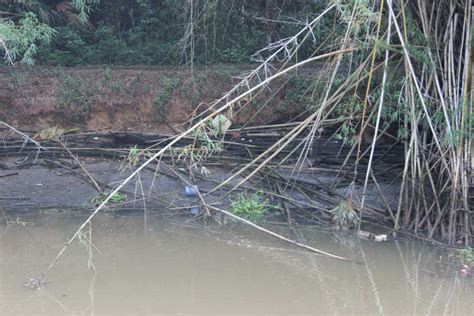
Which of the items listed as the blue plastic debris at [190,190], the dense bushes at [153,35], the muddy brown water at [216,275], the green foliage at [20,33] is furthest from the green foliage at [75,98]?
the muddy brown water at [216,275]

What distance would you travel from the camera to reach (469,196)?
24.2 ft

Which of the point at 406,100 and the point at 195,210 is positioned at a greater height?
the point at 406,100

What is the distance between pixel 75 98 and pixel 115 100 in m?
0.65

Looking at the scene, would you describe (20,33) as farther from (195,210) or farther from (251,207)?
(251,207)

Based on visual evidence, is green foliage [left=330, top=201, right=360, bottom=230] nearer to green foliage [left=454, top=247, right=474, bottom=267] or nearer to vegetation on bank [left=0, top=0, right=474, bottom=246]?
vegetation on bank [left=0, top=0, right=474, bottom=246]

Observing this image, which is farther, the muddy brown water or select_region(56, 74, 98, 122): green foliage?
select_region(56, 74, 98, 122): green foliage

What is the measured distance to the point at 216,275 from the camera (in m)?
6.18

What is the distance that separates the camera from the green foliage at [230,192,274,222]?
27.3ft

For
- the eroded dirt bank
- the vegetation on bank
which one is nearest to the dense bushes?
the eroded dirt bank

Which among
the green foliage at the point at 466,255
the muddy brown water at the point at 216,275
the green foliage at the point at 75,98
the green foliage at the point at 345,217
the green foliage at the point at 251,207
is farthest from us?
the green foliage at the point at 75,98

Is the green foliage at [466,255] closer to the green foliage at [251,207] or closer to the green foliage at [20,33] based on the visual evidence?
the green foliage at [251,207]

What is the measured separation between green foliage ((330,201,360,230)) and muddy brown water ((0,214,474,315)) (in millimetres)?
267

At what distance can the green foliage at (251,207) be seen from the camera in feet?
27.3

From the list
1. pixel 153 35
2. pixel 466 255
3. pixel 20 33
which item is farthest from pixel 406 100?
pixel 153 35
